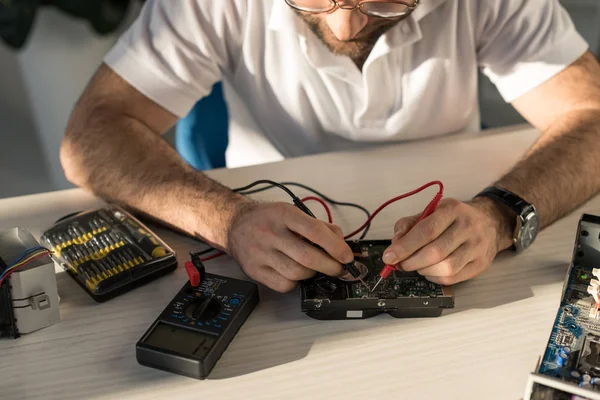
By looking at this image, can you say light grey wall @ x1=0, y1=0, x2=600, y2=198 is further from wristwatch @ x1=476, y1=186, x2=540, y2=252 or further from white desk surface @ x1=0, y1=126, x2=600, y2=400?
white desk surface @ x1=0, y1=126, x2=600, y2=400

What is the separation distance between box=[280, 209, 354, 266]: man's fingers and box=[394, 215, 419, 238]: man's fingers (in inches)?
3.3

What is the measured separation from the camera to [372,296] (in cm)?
100

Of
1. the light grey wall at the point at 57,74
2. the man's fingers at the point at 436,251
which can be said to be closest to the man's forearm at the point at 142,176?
the man's fingers at the point at 436,251

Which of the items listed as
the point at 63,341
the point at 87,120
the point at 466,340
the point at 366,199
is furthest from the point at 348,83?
the point at 63,341

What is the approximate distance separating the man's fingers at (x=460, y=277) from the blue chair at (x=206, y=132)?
819mm

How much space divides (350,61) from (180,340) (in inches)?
29.4

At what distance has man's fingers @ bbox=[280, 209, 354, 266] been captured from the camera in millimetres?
1015

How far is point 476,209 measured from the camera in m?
1.15

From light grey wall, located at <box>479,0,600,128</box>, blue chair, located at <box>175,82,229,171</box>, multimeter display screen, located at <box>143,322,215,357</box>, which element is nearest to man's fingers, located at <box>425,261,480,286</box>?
multimeter display screen, located at <box>143,322,215,357</box>

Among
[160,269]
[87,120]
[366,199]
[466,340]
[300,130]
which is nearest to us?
[466,340]

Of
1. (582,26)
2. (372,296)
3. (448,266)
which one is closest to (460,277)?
(448,266)

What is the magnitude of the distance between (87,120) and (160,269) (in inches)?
18.6

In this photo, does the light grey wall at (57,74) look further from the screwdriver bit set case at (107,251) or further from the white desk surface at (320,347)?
the white desk surface at (320,347)

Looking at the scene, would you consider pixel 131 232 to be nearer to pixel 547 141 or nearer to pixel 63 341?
pixel 63 341
